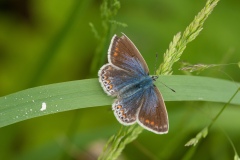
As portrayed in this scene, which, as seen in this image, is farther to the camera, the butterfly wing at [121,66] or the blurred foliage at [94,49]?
the blurred foliage at [94,49]

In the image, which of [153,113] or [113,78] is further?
[113,78]

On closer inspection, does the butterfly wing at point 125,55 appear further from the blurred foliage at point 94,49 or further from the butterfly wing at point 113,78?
the blurred foliage at point 94,49

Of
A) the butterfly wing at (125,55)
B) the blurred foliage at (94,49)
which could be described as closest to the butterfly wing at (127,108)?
the butterfly wing at (125,55)

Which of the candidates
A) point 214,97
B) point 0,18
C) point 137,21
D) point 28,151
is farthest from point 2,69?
point 214,97

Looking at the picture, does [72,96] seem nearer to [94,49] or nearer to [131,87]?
[131,87]

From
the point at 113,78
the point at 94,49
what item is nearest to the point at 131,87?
the point at 113,78

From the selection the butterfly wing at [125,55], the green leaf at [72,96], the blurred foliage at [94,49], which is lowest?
the blurred foliage at [94,49]
